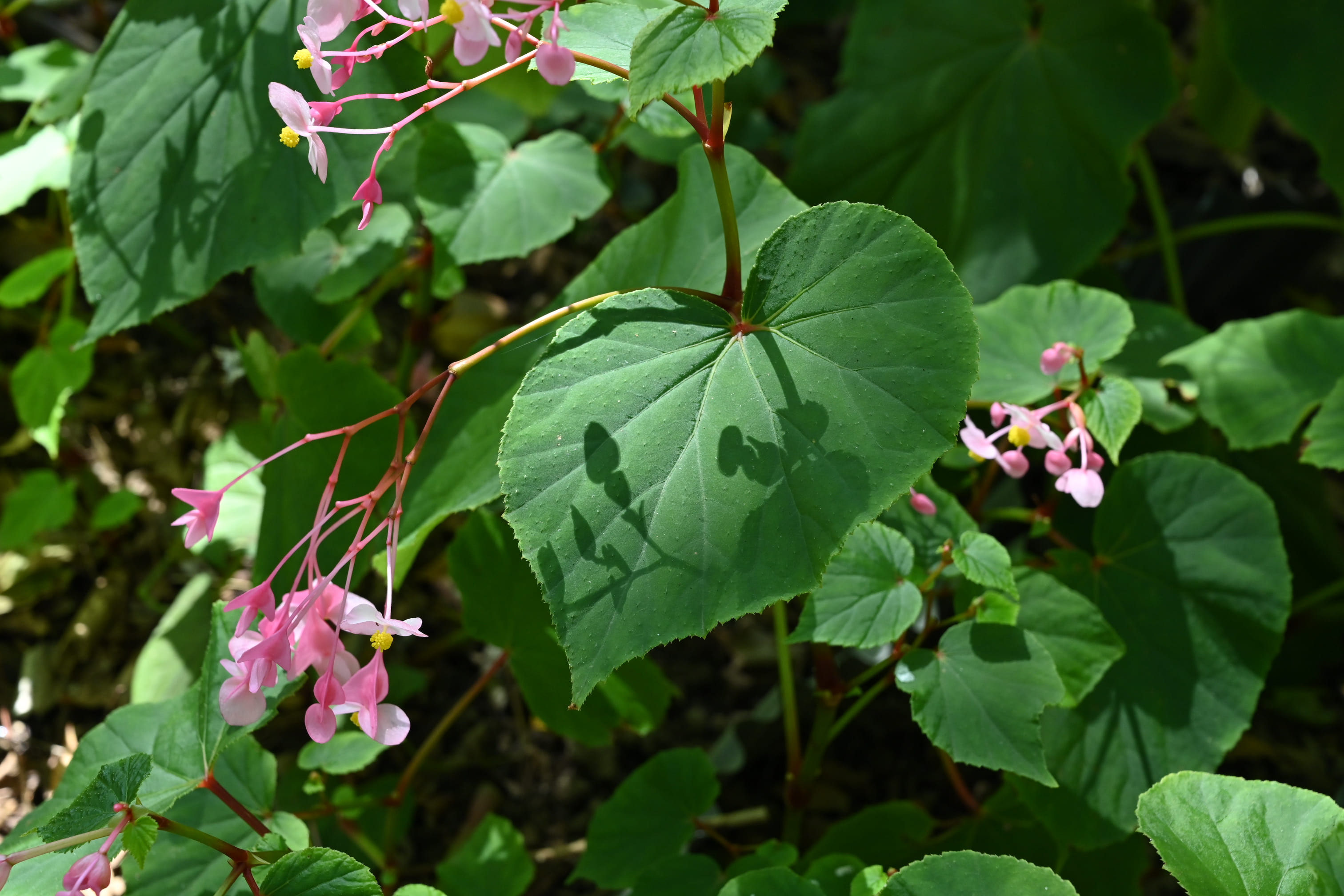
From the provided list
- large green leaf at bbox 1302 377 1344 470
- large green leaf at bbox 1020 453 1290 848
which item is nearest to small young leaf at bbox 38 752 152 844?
large green leaf at bbox 1020 453 1290 848

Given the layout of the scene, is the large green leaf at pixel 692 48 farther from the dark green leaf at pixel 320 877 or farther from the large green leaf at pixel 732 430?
the dark green leaf at pixel 320 877

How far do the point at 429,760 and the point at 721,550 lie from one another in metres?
1.09

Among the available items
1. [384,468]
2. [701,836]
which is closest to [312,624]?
[384,468]

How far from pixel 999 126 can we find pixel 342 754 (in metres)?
1.44

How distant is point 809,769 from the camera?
123 cm

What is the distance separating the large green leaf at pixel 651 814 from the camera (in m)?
1.17

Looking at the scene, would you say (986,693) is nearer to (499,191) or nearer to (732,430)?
(732,430)

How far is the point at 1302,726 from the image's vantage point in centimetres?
169

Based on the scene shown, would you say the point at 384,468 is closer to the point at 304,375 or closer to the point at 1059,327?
the point at 304,375

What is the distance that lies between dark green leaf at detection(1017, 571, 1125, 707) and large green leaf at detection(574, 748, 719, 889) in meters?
0.43

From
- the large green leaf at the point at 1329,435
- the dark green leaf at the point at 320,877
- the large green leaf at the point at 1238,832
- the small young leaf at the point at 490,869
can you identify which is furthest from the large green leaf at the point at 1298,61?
the dark green leaf at the point at 320,877

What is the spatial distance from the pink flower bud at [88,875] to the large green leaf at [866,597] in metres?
0.62

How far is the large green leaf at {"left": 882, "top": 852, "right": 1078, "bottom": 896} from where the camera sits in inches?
31.3

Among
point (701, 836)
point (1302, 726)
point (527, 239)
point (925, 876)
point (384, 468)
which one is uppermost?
point (527, 239)
